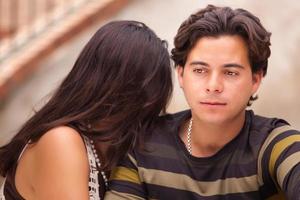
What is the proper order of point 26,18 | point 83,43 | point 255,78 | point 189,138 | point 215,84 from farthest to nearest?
point 26,18 → point 83,43 → point 189,138 → point 255,78 → point 215,84

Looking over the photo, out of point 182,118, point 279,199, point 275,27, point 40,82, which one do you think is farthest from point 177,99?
point 279,199

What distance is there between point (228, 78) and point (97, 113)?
599 mm

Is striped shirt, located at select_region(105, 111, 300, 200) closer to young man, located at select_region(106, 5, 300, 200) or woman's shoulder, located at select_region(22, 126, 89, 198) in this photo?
young man, located at select_region(106, 5, 300, 200)

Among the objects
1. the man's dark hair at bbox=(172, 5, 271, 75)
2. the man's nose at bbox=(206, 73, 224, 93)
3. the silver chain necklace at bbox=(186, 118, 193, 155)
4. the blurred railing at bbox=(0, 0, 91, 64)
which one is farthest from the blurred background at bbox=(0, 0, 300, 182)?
the man's nose at bbox=(206, 73, 224, 93)

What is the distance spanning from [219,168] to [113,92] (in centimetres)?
58

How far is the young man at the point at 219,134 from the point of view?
277 centimetres

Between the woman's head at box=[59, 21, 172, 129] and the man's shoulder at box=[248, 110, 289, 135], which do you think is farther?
the woman's head at box=[59, 21, 172, 129]

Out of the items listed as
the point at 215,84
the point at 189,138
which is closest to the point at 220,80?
the point at 215,84

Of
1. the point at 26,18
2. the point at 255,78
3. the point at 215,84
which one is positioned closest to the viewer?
the point at 215,84

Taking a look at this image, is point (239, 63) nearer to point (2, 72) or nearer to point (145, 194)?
point (145, 194)

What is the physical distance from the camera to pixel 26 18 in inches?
270

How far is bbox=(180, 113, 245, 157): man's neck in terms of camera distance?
114 inches

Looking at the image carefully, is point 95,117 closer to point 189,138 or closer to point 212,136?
point 189,138

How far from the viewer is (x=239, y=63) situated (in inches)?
111
